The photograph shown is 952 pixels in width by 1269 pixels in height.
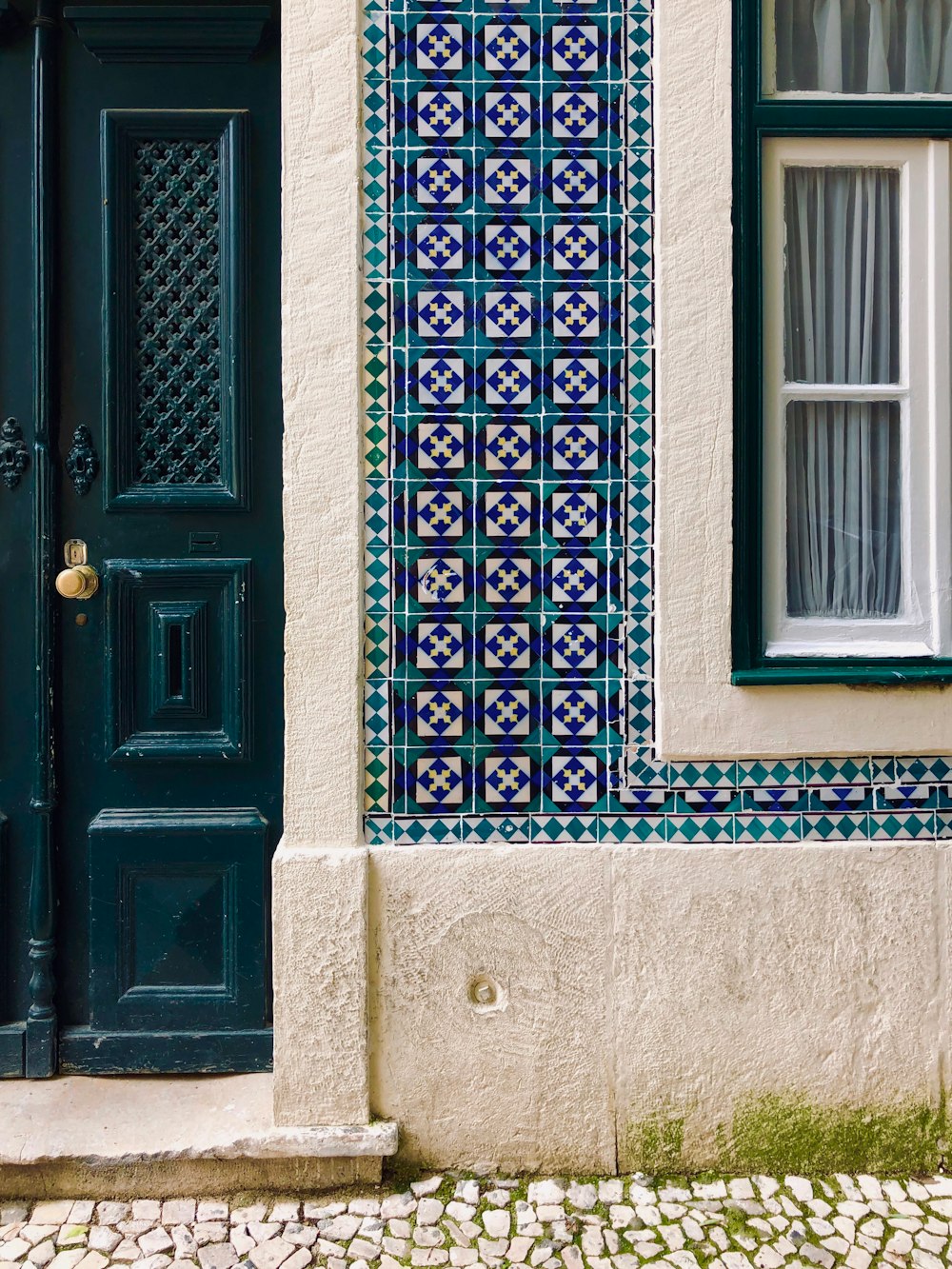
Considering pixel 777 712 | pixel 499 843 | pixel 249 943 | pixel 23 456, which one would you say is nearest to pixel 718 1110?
pixel 499 843

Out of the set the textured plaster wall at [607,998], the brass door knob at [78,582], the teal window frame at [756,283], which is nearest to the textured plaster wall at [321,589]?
the textured plaster wall at [607,998]

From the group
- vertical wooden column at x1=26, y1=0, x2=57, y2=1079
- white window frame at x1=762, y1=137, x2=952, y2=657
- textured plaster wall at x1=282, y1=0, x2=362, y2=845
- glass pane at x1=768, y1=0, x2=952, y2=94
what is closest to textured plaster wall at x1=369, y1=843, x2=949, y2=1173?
textured plaster wall at x1=282, y1=0, x2=362, y2=845

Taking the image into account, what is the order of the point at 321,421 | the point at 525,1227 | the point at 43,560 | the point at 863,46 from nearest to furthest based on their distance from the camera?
the point at 525,1227, the point at 321,421, the point at 863,46, the point at 43,560

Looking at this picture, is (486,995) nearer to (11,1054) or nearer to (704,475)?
(11,1054)

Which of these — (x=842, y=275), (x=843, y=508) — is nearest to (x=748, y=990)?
(x=843, y=508)

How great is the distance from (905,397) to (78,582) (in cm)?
249

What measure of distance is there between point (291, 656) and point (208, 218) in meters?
1.37

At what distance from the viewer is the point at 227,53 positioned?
8.95 feet

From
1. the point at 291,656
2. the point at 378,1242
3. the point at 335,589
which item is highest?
the point at 335,589

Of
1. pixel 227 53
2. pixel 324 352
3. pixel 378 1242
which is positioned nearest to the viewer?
pixel 378 1242

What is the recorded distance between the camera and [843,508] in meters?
2.70

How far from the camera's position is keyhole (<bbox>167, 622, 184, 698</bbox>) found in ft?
9.11

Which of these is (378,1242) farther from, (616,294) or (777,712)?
(616,294)

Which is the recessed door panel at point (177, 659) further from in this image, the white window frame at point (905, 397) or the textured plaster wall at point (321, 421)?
the white window frame at point (905, 397)
